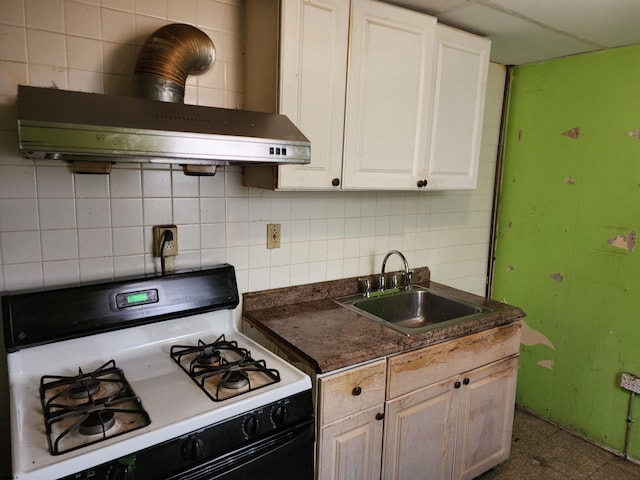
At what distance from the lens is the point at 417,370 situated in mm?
1688

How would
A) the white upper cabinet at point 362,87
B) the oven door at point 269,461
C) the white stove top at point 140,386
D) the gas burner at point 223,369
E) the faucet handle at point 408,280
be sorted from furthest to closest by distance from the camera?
the faucet handle at point 408,280, the white upper cabinet at point 362,87, the gas burner at point 223,369, the oven door at point 269,461, the white stove top at point 140,386

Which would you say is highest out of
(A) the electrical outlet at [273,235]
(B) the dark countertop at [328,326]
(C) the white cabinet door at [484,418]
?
(A) the electrical outlet at [273,235]

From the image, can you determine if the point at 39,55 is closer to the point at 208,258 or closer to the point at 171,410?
the point at 208,258

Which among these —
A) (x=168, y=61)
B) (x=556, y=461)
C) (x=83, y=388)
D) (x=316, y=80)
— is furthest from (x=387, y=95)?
(x=556, y=461)

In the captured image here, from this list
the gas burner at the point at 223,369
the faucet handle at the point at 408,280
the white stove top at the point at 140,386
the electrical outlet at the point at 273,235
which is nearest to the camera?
the white stove top at the point at 140,386

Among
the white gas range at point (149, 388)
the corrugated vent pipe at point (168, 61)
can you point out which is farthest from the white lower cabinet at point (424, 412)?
the corrugated vent pipe at point (168, 61)

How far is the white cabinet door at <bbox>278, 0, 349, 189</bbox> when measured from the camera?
1526mm

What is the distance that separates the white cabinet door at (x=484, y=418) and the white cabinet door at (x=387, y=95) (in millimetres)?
933

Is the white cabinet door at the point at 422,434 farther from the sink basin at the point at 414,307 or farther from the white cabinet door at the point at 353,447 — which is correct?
the sink basin at the point at 414,307

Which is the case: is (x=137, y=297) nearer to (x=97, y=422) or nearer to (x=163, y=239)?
(x=163, y=239)

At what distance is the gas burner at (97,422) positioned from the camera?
1.06m

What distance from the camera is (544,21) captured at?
1.92 metres

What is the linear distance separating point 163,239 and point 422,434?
1.28 m

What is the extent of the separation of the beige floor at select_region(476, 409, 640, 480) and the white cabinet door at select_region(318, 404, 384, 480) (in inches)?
35.3
